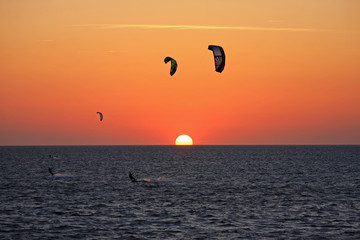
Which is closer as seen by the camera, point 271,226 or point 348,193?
point 271,226

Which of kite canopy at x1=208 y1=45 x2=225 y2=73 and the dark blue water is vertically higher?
kite canopy at x1=208 y1=45 x2=225 y2=73

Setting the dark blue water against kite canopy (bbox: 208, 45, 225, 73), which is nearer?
the dark blue water

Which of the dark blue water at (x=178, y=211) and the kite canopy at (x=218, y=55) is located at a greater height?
the kite canopy at (x=218, y=55)

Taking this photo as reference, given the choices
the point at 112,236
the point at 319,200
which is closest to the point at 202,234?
the point at 112,236

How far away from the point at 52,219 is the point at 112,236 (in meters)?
8.32

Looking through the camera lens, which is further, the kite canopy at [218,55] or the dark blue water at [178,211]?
the kite canopy at [218,55]

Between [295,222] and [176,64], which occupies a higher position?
[176,64]

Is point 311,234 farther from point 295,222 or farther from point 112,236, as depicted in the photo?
point 112,236

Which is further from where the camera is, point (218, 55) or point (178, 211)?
point (178, 211)

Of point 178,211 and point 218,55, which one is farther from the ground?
point 218,55

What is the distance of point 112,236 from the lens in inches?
1476

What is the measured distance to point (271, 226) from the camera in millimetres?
41281

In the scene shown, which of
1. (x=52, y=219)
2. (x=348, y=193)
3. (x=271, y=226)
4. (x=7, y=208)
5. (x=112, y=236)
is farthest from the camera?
(x=348, y=193)

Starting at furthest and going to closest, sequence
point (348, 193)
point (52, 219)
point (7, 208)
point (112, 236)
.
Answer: point (348, 193)
point (7, 208)
point (52, 219)
point (112, 236)
